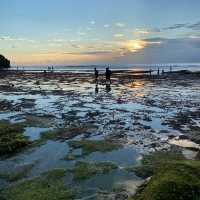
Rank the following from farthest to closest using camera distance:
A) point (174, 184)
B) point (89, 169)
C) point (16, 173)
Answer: point (89, 169) < point (16, 173) < point (174, 184)

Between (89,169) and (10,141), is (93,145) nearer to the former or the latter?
(89,169)

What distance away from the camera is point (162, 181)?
7.42m

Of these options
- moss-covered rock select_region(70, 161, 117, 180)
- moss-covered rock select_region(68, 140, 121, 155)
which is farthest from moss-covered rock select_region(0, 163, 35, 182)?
moss-covered rock select_region(68, 140, 121, 155)

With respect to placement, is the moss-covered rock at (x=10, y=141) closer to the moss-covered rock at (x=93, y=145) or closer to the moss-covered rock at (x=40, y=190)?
the moss-covered rock at (x=93, y=145)

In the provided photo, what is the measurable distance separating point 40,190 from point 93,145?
16.2ft

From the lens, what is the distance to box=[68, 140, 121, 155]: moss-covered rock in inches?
513

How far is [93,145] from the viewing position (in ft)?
44.7

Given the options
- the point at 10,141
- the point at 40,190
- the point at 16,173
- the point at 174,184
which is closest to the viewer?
the point at 174,184

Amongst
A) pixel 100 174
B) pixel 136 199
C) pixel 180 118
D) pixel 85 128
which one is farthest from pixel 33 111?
pixel 136 199

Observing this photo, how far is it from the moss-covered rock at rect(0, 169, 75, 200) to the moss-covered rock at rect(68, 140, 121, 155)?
3.15 meters

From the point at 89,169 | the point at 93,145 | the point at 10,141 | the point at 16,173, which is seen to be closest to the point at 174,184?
the point at 89,169

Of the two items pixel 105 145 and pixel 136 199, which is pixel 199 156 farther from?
pixel 136 199

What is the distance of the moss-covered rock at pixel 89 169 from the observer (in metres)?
10.2

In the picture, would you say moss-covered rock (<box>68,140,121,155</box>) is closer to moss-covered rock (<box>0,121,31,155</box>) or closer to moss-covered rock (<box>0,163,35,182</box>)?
moss-covered rock (<box>0,121,31,155</box>)
